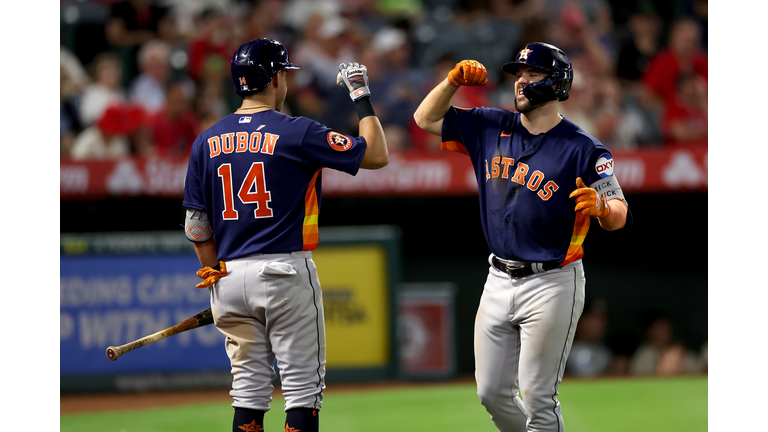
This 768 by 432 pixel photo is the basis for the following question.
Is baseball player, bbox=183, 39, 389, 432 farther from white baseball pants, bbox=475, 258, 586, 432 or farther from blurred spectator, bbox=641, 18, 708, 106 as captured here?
blurred spectator, bbox=641, 18, 708, 106

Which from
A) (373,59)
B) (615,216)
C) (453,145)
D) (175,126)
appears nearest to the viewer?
(615,216)

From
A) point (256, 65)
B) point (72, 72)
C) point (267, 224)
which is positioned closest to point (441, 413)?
point (267, 224)

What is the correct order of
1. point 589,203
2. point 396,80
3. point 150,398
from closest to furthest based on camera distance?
1. point 589,203
2. point 150,398
3. point 396,80

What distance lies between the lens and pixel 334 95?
912 centimetres

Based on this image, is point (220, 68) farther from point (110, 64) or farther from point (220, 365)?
point (220, 365)

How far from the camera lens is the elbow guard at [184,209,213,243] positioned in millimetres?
3699

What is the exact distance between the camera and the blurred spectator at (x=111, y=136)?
317 inches

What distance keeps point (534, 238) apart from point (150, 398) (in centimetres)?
482

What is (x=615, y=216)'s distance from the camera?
3473 mm

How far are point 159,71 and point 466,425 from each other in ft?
19.2

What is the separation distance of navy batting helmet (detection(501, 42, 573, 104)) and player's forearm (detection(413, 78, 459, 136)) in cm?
32

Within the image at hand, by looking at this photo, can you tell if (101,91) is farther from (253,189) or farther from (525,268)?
(525,268)

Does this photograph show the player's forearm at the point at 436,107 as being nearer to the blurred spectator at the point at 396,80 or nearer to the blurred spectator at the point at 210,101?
the blurred spectator at the point at 396,80

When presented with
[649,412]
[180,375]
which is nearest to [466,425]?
[649,412]
